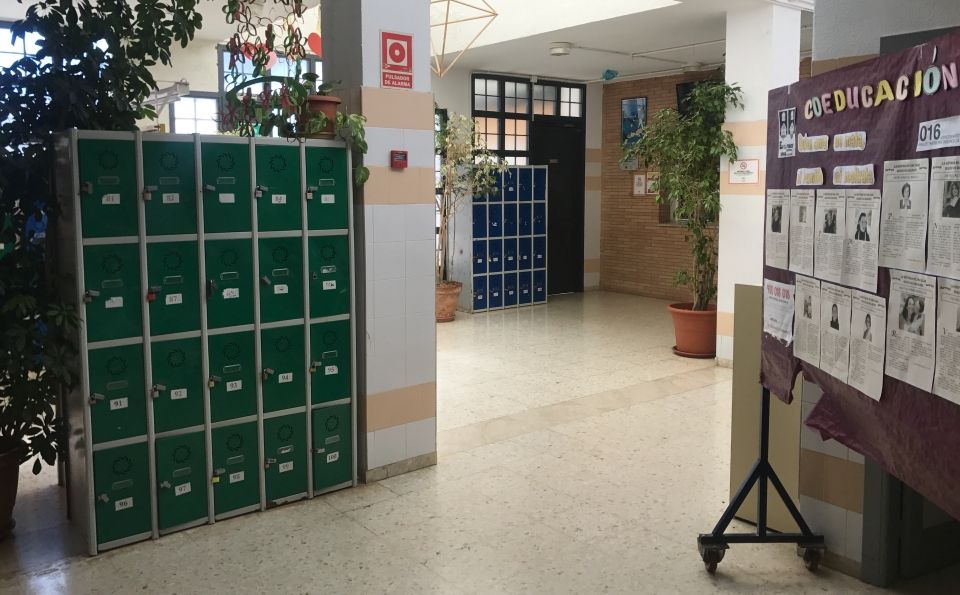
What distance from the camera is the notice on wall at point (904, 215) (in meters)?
2.10

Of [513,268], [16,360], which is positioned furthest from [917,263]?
[513,268]

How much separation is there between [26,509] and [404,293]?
2.23m

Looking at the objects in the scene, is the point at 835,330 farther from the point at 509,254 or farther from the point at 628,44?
the point at 509,254

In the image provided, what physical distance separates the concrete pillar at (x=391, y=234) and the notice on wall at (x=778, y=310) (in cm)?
203

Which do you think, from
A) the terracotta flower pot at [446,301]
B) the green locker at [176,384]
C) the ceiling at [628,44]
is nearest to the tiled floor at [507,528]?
the green locker at [176,384]

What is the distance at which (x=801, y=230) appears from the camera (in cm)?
283

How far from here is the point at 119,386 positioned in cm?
355

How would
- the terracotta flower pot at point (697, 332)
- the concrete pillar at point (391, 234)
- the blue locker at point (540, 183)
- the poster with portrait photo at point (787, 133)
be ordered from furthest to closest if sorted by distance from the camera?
the blue locker at point (540, 183) < the terracotta flower pot at point (697, 332) < the concrete pillar at point (391, 234) < the poster with portrait photo at point (787, 133)

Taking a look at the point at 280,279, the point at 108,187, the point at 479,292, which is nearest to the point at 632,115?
the point at 479,292

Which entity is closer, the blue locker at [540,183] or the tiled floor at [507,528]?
the tiled floor at [507,528]

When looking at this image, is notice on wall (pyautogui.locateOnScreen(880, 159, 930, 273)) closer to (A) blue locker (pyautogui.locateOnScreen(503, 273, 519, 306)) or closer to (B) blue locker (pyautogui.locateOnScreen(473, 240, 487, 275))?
(B) blue locker (pyautogui.locateOnScreen(473, 240, 487, 275))

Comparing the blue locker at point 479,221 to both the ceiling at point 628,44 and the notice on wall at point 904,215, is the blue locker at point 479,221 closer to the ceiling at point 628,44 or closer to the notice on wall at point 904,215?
the ceiling at point 628,44

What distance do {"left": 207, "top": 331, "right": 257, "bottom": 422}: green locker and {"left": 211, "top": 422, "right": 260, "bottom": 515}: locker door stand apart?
0.09 meters

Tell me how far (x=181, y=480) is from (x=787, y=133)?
3050 millimetres
